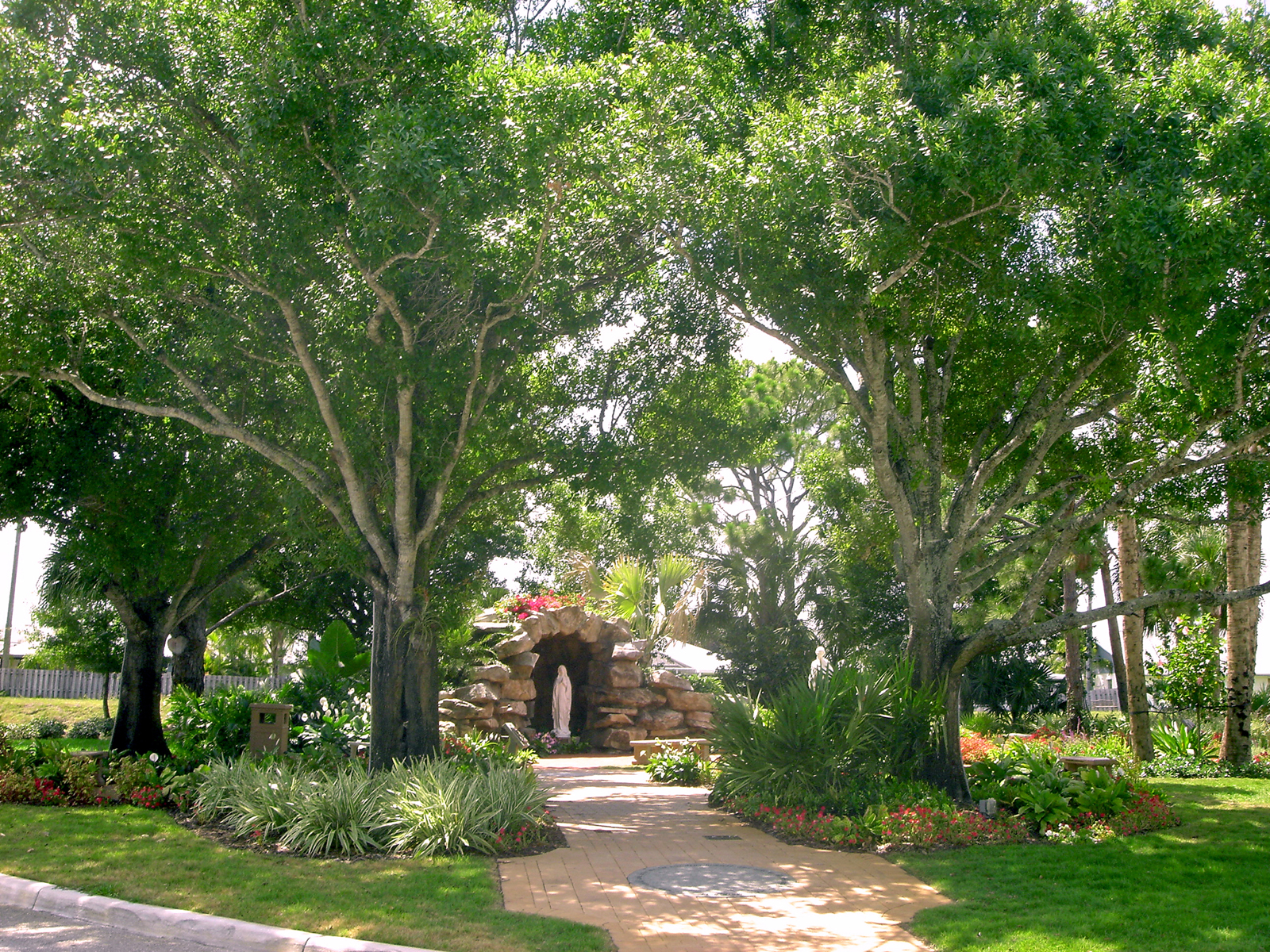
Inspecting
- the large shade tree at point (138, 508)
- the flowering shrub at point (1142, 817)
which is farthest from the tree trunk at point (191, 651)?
the flowering shrub at point (1142, 817)

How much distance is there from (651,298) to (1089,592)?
78.0 feet

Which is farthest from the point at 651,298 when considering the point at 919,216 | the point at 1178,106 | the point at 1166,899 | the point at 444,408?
the point at 1166,899

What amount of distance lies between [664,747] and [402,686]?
20.2 feet

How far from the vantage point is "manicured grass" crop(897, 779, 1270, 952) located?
6.14m

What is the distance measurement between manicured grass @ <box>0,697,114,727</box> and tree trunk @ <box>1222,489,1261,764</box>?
87.7 feet

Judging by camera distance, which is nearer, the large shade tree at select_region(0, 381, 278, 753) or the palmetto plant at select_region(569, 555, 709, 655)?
the large shade tree at select_region(0, 381, 278, 753)

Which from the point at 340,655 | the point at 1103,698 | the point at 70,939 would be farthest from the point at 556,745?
the point at 1103,698

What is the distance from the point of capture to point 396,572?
38.3ft

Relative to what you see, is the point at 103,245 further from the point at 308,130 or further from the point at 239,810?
the point at 239,810

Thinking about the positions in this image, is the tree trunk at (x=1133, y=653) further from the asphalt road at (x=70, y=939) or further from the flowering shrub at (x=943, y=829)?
the asphalt road at (x=70, y=939)

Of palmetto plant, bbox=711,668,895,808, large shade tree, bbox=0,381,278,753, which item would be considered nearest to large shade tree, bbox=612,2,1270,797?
palmetto plant, bbox=711,668,895,808

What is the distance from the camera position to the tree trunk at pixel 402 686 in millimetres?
11578

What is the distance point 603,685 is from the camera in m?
24.0

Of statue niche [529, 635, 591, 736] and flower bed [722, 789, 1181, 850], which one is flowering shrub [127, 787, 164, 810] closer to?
flower bed [722, 789, 1181, 850]
